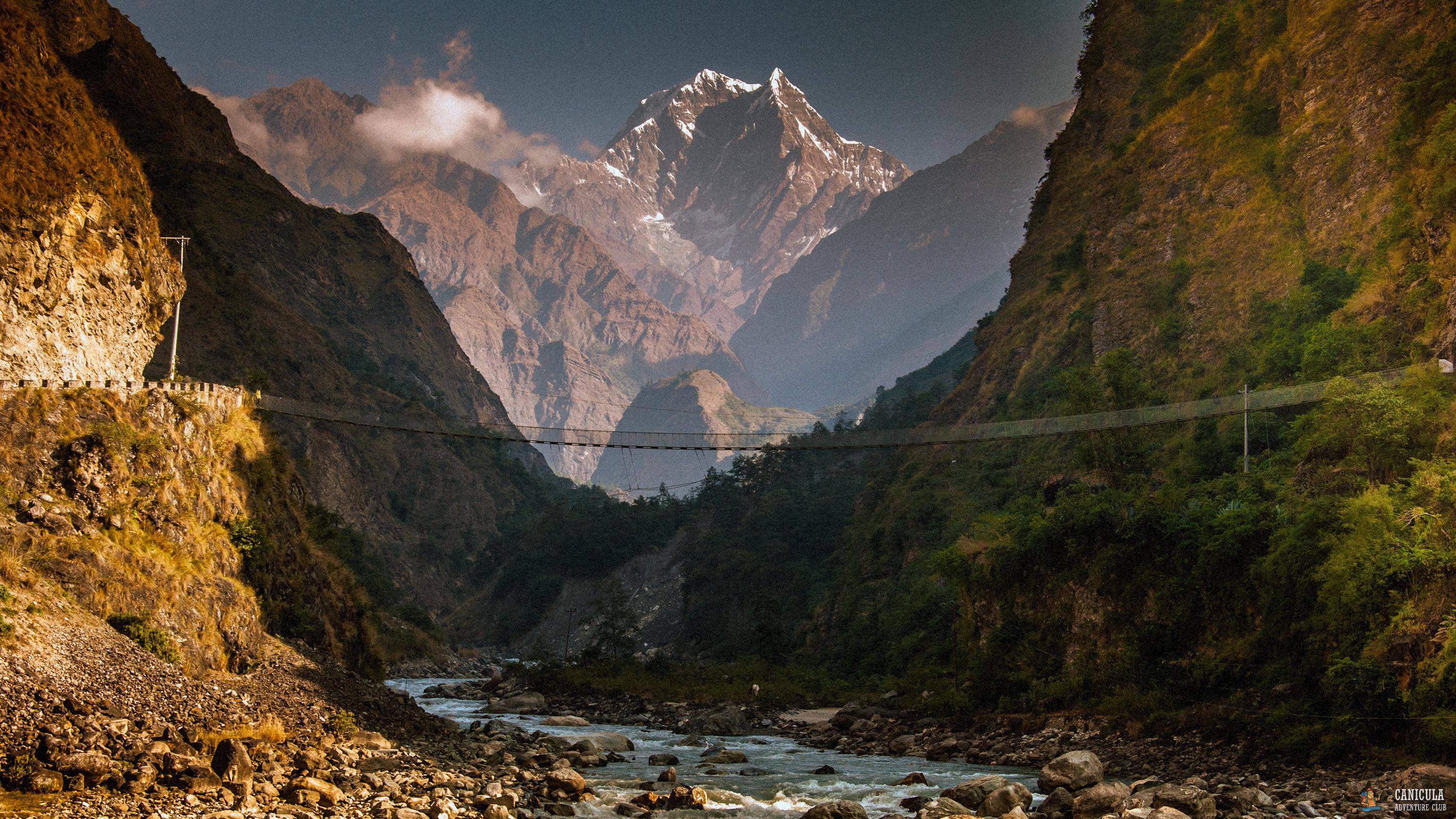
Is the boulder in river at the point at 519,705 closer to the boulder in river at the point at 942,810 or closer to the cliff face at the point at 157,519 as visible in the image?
the cliff face at the point at 157,519

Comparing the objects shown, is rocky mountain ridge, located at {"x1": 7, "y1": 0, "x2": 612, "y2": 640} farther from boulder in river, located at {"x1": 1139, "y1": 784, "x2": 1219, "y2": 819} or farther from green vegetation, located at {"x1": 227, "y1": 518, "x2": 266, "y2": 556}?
boulder in river, located at {"x1": 1139, "y1": 784, "x2": 1219, "y2": 819}

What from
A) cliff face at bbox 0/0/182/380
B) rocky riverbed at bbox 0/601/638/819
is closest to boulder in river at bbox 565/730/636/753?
rocky riverbed at bbox 0/601/638/819

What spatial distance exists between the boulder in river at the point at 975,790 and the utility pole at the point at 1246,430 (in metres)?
12.8

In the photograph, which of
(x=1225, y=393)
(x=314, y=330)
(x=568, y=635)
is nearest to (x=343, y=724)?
(x=1225, y=393)

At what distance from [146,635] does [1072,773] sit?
17.8m

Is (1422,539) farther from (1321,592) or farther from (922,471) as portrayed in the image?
(922,471)

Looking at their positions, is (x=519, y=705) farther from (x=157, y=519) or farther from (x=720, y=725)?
(x=157, y=519)

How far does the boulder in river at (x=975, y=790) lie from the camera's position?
742 inches

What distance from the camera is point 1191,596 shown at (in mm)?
25984

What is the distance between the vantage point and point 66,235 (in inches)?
843

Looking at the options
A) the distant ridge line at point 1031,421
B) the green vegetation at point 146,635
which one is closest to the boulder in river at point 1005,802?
the distant ridge line at point 1031,421

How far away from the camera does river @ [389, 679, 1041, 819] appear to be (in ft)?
64.3

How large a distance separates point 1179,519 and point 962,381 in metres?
35.0

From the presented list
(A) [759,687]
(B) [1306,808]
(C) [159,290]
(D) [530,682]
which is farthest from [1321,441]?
(D) [530,682]
